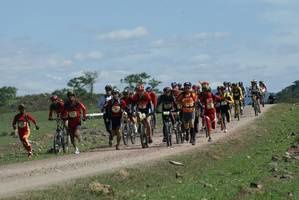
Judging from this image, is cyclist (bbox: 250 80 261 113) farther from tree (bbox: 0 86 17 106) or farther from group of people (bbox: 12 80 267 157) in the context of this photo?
tree (bbox: 0 86 17 106)

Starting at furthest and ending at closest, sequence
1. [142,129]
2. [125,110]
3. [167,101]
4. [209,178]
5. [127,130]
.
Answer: [127,130], [125,110], [167,101], [142,129], [209,178]

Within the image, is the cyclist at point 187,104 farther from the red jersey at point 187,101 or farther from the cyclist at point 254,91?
the cyclist at point 254,91

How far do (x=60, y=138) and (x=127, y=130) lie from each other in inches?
134

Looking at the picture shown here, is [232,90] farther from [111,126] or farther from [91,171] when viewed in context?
[91,171]

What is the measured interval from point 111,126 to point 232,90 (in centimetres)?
1476

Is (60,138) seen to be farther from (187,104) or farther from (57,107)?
(187,104)

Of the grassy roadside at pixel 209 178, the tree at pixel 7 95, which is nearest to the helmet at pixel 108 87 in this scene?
the grassy roadside at pixel 209 178

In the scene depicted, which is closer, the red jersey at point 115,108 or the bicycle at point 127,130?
the red jersey at point 115,108

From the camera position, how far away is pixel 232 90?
1570 inches

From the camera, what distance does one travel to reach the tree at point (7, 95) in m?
78.2

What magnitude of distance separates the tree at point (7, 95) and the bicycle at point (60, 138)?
51519 millimetres

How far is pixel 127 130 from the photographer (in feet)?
94.0

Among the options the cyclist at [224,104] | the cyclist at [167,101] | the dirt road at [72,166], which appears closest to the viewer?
the dirt road at [72,166]

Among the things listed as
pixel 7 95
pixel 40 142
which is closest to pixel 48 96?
pixel 7 95
